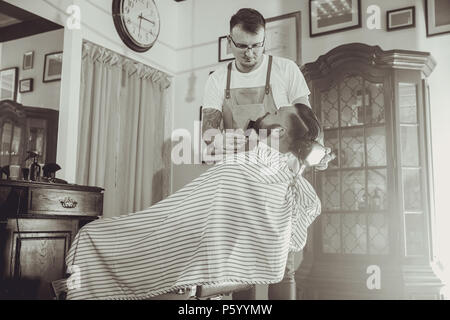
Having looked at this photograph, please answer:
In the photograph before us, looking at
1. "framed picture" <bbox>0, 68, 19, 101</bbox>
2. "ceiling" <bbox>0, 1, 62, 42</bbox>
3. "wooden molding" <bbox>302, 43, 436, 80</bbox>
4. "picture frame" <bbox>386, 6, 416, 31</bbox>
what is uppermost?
"picture frame" <bbox>386, 6, 416, 31</bbox>

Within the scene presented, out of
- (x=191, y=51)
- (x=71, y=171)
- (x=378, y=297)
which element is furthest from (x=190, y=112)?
(x=378, y=297)

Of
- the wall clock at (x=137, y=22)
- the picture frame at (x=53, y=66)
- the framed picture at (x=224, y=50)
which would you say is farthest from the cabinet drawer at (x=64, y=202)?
the framed picture at (x=224, y=50)

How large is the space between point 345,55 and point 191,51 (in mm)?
1817

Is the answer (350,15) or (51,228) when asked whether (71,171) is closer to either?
(51,228)

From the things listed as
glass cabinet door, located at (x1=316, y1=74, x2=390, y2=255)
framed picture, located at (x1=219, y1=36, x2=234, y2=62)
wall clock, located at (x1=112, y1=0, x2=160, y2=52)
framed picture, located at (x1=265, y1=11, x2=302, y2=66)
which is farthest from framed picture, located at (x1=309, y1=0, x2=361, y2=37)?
wall clock, located at (x1=112, y1=0, x2=160, y2=52)

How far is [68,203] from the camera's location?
8.30 feet

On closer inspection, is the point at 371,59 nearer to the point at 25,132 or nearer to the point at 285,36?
the point at 285,36

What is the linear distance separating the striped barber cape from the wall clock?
112 inches

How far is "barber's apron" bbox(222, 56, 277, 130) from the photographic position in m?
1.54

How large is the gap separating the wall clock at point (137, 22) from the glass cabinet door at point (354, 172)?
1.79 meters

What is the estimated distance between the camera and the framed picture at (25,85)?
3.08 m

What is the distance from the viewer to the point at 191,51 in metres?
4.34

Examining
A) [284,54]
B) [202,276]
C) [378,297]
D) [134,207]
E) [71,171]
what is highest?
[284,54]

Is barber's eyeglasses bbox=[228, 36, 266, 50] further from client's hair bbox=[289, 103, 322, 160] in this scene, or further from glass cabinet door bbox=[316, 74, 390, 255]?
glass cabinet door bbox=[316, 74, 390, 255]
